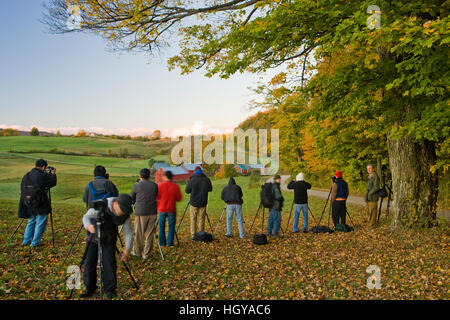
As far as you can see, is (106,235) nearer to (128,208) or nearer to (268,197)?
(128,208)

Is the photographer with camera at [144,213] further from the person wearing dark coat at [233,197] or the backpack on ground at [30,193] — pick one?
the person wearing dark coat at [233,197]

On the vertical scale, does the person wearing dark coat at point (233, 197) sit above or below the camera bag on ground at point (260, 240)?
above

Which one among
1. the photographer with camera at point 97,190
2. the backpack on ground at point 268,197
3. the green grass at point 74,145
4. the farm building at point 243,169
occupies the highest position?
the green grass at point 74,145

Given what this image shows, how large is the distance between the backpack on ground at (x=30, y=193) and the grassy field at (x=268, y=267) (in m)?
1.19

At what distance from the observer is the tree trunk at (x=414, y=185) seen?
9.76 m

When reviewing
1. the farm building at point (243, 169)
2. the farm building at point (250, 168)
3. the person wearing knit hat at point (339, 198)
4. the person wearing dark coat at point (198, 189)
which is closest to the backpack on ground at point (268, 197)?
the person wearing dark coat at point (198, 189)

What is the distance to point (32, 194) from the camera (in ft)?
25.3

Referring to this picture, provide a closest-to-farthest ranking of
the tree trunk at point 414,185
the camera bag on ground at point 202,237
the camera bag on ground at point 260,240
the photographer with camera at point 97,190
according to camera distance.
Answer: the photographer with camera at point 97,190 → the camera bag on ground at point 260,240 → the camera bag on ground at point 202,237 → the tree trunk at point 414,185

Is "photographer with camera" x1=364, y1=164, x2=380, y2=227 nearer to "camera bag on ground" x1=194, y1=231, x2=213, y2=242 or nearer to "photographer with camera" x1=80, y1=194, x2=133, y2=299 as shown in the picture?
"camera bag on ground" x1=194, y1=231, x2=213, y2=242

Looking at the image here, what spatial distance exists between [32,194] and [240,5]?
9.30m

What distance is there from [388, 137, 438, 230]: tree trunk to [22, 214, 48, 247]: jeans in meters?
10.2

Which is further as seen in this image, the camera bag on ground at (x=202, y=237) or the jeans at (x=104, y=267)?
the camera bag on ground at (x=202, y=237)

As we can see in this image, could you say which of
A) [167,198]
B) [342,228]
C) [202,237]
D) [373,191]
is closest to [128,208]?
[167,198]
